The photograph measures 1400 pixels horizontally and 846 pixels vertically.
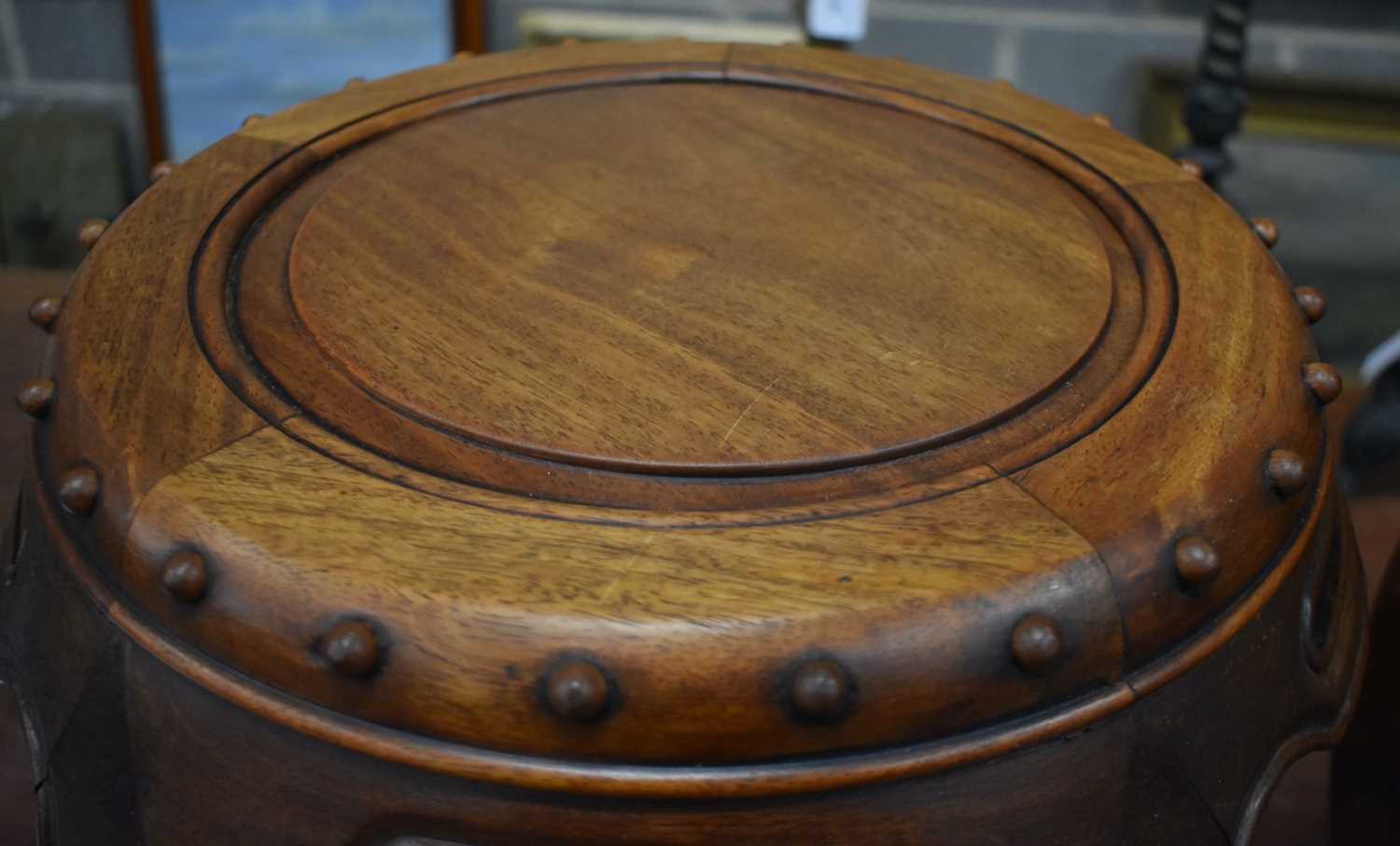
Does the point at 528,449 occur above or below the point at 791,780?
above

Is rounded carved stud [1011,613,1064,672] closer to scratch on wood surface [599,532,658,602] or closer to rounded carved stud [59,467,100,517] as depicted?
scratch on wood surface [599,532,658,602]

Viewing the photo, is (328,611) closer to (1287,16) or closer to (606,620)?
(606,620)

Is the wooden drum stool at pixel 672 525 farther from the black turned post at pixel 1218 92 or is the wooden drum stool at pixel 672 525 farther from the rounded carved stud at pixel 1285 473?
the black turned post at pixel 1218 92

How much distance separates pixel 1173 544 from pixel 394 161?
63 cm

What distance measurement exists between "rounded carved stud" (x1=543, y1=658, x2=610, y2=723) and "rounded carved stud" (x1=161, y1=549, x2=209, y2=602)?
7.1 inches

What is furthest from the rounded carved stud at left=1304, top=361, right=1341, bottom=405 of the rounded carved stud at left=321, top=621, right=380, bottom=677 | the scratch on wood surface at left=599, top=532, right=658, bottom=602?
the rounded carved stud at left=321, top=621, right=380, bottom=677

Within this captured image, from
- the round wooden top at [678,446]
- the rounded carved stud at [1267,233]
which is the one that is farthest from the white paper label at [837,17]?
the rounded carved stud at [1267,233]

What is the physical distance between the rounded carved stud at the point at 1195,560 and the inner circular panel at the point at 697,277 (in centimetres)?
12

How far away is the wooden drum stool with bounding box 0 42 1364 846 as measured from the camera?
646 millimetres

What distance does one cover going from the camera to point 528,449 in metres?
0.74

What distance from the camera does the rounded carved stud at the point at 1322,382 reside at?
83 cm

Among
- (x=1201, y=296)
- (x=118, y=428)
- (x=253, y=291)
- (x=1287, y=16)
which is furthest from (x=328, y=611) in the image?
(x=1287, y=16)

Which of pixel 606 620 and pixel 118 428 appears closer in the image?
pixel 606 620

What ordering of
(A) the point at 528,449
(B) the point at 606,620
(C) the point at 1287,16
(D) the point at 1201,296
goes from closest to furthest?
(B) the point at 606,620
(A) the point at 528,449
(D) the point at 1201,296
(C) the point at 1287,16
